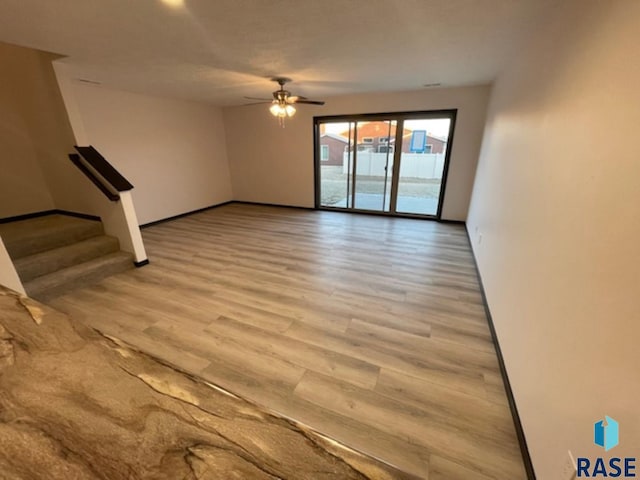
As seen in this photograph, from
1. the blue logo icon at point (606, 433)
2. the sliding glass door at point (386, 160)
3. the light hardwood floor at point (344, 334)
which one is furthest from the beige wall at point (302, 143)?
the blue logo icon at point (606, 433)

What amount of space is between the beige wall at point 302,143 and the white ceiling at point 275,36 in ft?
2.87

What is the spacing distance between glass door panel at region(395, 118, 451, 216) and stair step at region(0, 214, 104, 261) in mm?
5018

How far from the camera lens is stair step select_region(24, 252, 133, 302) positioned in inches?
99.6

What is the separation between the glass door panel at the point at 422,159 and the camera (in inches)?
185

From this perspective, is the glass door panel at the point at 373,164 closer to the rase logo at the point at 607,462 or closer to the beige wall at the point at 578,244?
the beige wall at the point at 578,244

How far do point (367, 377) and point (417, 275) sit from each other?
5.28 ft

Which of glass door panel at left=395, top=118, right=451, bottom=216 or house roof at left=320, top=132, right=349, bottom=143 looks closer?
glass door panel at left=395, top=118, right=451, bottom=216

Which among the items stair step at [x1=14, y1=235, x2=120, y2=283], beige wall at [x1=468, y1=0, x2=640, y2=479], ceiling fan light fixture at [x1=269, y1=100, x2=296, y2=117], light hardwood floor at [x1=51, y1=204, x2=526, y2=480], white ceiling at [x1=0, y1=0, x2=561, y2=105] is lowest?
light hardwood floor at [x1=51, y1=204, x2=526, y2=480]

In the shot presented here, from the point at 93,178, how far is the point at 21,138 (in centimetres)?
148

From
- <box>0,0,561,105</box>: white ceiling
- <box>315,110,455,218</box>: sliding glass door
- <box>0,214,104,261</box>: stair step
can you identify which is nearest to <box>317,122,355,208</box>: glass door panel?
<box>315,110,455,218</box>: sliding glass door

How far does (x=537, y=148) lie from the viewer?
1735 millimetres

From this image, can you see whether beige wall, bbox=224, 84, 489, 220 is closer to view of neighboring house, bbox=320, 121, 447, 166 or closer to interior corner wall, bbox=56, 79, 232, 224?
view of neighboring house, bbox=320, 121, 447, 166

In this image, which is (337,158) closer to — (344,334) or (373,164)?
(373,164)

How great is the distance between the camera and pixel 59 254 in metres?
2.84
